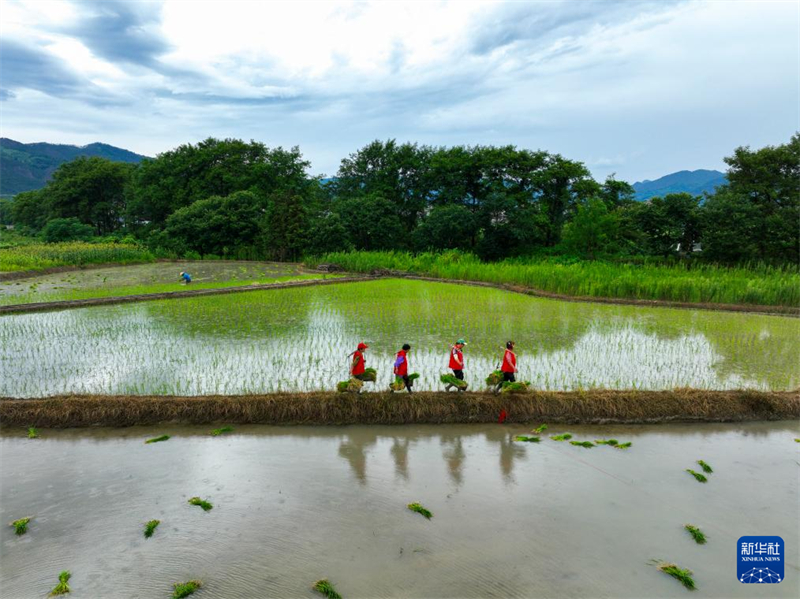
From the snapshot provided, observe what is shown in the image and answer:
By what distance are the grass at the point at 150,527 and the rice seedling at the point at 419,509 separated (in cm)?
259

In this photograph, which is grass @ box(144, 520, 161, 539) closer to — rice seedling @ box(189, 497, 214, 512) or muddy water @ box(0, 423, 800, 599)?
muddy water @ box(0, 423, 800, 599)

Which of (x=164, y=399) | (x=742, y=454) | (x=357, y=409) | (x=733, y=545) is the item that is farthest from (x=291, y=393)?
(x=742, y=454)

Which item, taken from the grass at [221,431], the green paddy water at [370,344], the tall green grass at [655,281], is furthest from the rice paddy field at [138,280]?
the grass at [221,431]

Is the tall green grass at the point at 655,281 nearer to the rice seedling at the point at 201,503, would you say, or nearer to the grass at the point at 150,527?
the rice seedling at the point at 201,503

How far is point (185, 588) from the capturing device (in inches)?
152

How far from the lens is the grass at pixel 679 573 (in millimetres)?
3945

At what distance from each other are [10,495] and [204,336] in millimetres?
6146

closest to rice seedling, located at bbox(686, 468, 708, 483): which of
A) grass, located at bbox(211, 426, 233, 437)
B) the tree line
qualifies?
grass, located at bbox(211, 426, 233, 437)

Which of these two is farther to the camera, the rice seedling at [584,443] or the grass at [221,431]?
the grass at [221,431]

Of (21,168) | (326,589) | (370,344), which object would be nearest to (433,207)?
(370,344)

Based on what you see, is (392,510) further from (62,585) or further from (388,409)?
(62,585)

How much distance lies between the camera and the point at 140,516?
16.0 feet

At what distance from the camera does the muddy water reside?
4.04 m

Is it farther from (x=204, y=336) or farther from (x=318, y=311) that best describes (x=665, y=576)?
(x=318, y=311)
